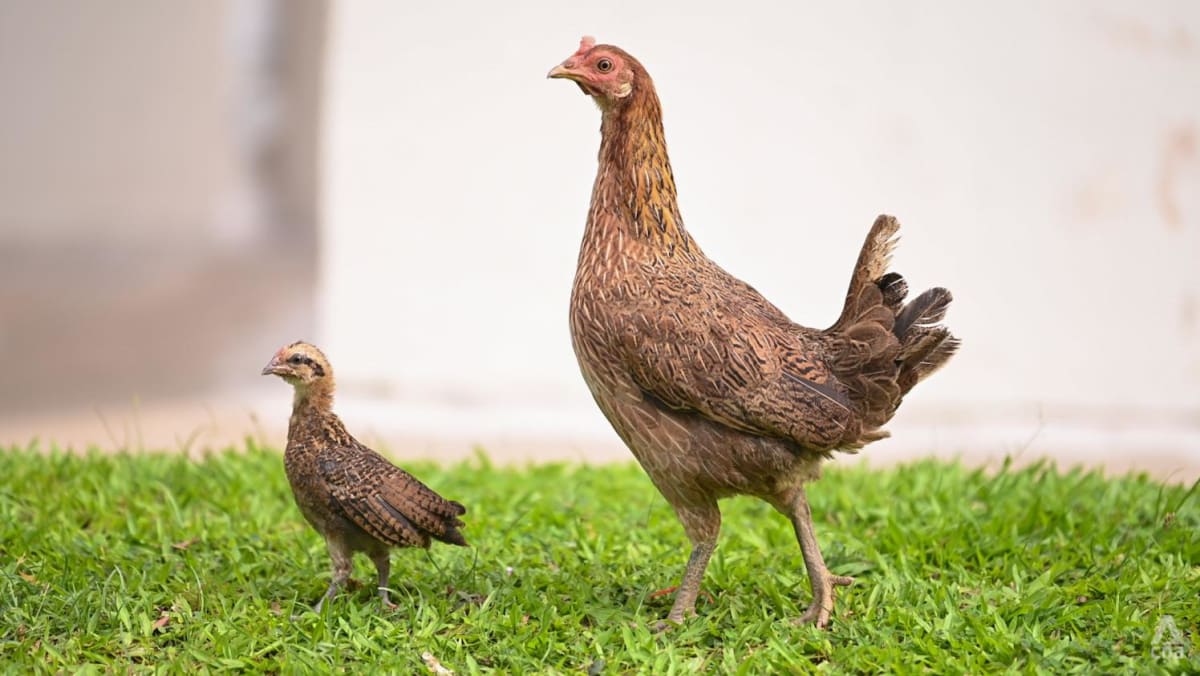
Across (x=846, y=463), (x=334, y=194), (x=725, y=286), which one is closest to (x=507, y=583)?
(x=725, y=286)

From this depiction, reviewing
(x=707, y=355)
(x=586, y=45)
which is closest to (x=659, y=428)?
(x=707, y=355)

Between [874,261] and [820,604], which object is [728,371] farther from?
[820,604]

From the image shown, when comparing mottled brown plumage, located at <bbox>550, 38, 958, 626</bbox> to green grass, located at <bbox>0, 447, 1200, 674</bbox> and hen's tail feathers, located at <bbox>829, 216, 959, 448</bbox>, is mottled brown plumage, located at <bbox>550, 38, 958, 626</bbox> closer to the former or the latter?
hen's tail feathers, located at <bbox>829, 216, 959, 448</bbox>

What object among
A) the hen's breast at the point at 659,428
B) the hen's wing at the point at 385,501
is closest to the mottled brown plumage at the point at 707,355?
the hen's breast at the point at 659,428

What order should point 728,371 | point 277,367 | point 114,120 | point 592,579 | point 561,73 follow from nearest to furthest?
point 728,371 → point 561,73 → point 277,367 → point 592,579 → point 114,120

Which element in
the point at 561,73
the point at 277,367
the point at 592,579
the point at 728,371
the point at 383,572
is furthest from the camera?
the point at 592,579

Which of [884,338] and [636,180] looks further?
[636,180]

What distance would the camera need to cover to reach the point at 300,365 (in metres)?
3.98

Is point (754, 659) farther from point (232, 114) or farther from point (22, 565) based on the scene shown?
point (232, 114)

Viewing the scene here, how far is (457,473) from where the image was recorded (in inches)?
239

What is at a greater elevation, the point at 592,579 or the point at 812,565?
the point at 812,565

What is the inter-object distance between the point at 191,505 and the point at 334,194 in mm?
2552

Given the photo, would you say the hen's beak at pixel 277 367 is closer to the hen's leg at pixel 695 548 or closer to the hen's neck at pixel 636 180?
the hen's neck at pixel 636 180

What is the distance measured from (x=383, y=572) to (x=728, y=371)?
129 cm
